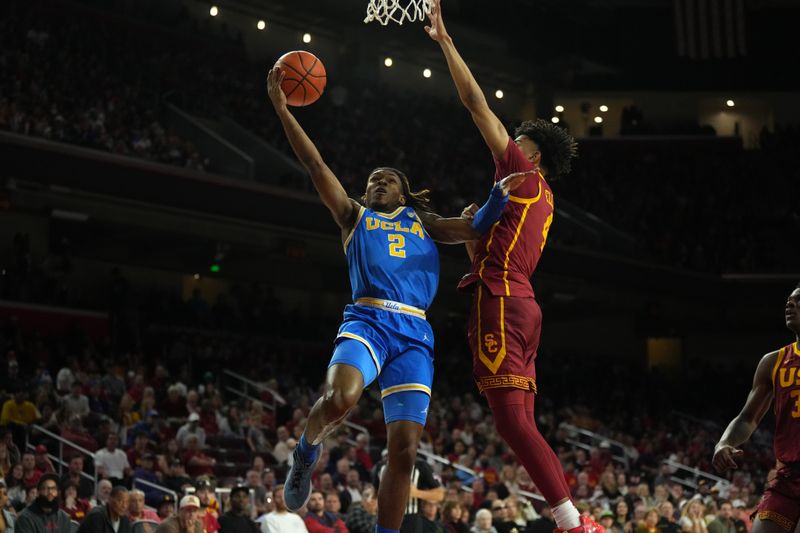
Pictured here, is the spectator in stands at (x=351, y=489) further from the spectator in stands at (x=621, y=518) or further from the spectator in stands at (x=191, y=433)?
the spectator in stands at (x=621, y=518)

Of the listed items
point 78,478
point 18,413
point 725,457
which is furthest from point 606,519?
point 725,457

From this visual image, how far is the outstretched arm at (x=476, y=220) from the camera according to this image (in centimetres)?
654

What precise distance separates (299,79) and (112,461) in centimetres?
893

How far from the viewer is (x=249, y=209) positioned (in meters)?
24.2

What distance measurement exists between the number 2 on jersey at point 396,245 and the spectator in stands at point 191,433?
1006 centimetres

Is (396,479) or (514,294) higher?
(514,294)

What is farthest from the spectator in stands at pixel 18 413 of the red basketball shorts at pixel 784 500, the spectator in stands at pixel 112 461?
the red basketball shorts at pixel 784 500

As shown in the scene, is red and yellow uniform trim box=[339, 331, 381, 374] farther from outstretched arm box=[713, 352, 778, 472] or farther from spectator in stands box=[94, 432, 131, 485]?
spectator in stands box=[94, 432, 131, 485]

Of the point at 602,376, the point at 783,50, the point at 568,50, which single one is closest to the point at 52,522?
the point at 602,376

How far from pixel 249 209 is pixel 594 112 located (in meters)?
17.6

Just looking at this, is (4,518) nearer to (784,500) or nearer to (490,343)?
(490,343)

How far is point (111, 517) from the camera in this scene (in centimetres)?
1084

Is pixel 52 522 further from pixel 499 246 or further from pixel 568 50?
pixel 568 50

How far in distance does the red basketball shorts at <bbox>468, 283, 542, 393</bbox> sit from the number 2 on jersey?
52cm
